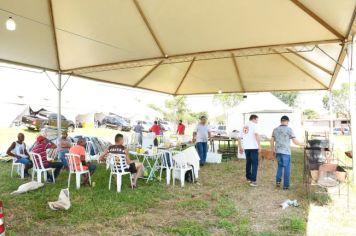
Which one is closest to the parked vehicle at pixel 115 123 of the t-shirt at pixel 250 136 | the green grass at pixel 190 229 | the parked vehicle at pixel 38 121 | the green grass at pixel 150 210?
the parked vehicle at pixel 38 121

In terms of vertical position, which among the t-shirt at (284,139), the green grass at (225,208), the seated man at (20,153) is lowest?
the green grass at (225,208)

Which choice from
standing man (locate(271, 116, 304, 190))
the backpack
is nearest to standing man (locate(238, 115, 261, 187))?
standing man (locate(271, 116, 304, 190))

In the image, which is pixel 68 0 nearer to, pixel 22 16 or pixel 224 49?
pixel 22 16

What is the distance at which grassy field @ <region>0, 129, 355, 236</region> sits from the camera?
4176 mm

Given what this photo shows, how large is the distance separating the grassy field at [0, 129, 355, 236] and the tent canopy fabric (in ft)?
11.0

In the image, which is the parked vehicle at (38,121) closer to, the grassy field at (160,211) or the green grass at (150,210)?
the green grass at (150,210)

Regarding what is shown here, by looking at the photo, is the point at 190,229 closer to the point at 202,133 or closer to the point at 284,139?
the point at 284,139

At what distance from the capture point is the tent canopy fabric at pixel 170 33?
6066mm

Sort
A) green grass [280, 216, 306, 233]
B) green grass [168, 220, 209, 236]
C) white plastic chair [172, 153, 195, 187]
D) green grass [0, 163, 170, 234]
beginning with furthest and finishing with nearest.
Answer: white plastic chair [172, 153, 195, 187], green grass [0, 163, 170, 234], green grass [280, 216, 306, 233], green grass [168, 220, 209, 236]

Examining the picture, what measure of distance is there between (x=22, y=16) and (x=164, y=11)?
3.26 meters

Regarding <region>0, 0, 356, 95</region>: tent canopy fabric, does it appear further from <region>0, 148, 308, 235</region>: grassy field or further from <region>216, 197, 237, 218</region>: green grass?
<region>216, 197, 237, 218</region>: green grass

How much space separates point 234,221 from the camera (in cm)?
451

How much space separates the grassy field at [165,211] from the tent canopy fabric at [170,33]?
11.0 feet

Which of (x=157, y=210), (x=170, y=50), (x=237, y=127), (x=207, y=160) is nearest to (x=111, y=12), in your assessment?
(x=170, y=50)
